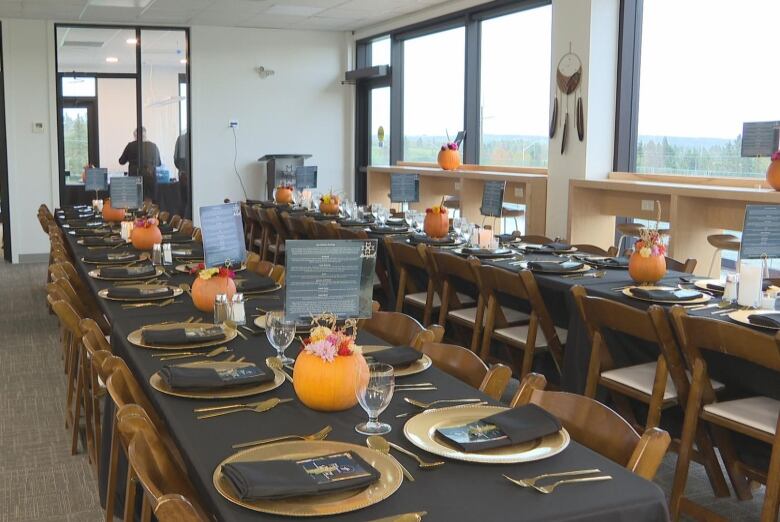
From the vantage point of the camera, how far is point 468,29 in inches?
379

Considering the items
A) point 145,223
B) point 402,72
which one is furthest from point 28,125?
point 145,223

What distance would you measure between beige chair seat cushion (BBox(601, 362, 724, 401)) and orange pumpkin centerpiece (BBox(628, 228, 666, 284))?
58 centimetres

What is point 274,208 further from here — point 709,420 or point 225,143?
point 709,420

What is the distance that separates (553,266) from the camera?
4590 mm

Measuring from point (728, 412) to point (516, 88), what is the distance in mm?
6404

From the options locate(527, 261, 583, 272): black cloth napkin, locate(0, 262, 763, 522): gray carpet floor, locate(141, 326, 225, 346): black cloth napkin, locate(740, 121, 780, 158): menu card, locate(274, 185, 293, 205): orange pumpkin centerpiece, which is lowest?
locate(0, 262, 763, 522): gray carpet floor

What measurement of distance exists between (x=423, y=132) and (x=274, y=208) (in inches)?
117

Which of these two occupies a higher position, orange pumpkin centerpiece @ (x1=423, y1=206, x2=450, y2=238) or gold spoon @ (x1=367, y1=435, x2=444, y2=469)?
orange pumpkin centerpiece @ (x1=423, y1=206, x2=450, y2=238)

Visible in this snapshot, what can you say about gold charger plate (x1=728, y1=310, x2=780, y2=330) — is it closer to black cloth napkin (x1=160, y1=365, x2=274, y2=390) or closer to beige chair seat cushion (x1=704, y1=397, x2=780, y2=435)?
beige chair seat cushion (x1=704, y1=397, x2=780, y2=435)

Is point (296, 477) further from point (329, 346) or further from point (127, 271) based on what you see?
point (127, 271)

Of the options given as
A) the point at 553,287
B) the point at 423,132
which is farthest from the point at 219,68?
the point at 553,287

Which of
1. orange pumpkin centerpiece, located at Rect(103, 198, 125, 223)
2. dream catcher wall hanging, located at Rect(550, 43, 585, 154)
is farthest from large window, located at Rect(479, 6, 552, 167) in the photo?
orange pumpkin centerpiece, located at Rect(103, 198, 125, 223)

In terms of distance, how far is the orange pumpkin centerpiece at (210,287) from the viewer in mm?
3473

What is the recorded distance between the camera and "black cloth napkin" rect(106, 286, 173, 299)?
375cm
